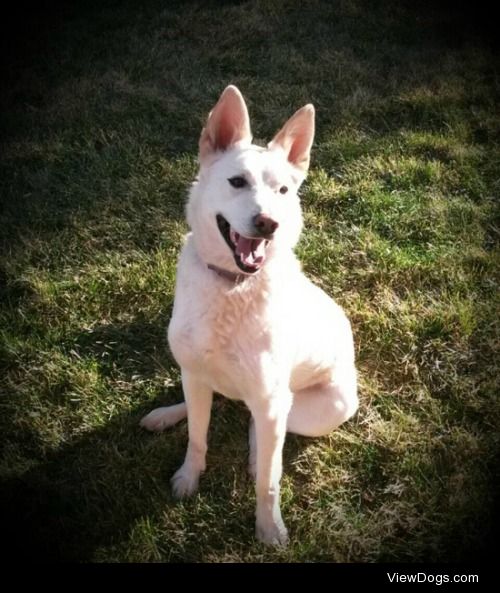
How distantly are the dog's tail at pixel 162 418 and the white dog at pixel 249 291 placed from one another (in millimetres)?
388

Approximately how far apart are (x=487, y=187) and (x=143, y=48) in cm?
471

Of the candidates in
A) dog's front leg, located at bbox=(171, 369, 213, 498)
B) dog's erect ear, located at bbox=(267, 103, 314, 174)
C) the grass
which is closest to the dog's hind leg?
the grass

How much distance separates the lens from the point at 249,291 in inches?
87.3

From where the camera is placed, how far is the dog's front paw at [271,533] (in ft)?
8.06

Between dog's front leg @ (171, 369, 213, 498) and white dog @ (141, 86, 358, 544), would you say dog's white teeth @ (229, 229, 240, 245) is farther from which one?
dog's front leg @ (171, 369, 213, 498)

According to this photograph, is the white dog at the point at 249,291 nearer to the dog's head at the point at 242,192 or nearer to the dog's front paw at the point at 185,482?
the dog's head at the point at 242,192

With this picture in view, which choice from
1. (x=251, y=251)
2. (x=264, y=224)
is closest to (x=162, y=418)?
(x=251, y=251)

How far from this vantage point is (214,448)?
2.88m

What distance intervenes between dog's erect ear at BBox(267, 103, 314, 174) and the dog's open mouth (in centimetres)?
52

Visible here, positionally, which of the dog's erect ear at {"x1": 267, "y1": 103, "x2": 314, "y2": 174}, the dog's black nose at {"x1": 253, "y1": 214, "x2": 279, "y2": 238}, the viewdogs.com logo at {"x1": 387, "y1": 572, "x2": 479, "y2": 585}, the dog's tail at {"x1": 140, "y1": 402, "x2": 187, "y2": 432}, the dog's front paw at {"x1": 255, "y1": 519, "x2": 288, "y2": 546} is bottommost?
the viewdogs.com logo at {"x1": 387, "y1": 572, "x2": 479, "y2": 585}

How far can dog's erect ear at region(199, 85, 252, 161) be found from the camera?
2238 millimetres

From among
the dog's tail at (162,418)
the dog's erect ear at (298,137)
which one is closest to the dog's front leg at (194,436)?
the dog's tail at (162,418)

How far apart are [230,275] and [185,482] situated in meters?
1.20

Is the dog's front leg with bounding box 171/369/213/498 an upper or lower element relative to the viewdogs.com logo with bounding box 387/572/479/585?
upper
